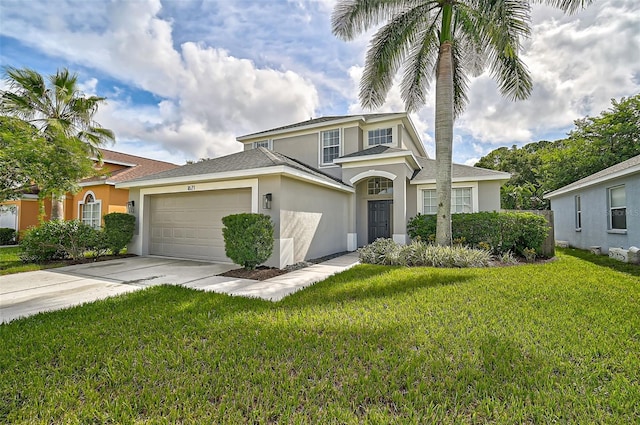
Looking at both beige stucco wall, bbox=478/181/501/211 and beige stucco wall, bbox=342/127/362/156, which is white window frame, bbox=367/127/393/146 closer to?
beige stucco wall, bbox=342/127/362/156

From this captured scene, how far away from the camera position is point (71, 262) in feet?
29.1

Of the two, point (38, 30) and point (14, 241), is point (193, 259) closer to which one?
point (38, 30)

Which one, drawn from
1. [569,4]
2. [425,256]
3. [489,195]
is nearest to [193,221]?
[425,256]

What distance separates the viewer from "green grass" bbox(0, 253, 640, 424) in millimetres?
2289

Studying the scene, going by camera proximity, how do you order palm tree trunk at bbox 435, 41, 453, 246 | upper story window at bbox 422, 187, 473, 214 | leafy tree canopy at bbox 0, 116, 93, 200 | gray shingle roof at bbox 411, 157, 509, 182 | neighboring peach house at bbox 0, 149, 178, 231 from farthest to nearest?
neighboring peach house at bbox 0, 149, 178, 231 < upper story window at bbox 422, 187, 473, 214 < gray shingle roof at bbox 411, 157, 509, 182 < palm tree trunk at bbox 435, 41, 453, 246 < leafy tree canopy at bbox 0, 116, 93, 200

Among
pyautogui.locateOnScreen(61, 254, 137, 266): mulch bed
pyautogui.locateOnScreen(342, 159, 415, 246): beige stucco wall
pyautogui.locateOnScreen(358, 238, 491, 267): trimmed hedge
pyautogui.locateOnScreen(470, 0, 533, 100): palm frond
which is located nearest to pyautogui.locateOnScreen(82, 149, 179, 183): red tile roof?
pyautogui.locateOnScreen(61, 254, 137, 266): mulch bed

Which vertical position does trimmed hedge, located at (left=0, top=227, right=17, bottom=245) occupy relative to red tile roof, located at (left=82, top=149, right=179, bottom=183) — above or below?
below

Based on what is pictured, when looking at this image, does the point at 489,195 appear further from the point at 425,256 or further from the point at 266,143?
the point at 266,143

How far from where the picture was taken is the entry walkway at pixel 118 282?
5129 millimetres

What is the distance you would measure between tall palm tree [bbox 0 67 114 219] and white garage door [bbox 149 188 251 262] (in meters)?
4.43

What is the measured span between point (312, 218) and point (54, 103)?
42.7 feet

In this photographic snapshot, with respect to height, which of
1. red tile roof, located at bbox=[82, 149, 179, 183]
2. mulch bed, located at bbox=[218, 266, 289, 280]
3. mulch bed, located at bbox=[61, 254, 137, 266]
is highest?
red tile roof, located at bbox=[82, 149, 179, 183]

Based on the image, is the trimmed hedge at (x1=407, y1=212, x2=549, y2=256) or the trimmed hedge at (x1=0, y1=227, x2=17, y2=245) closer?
the trimmed hedge at (x1=407, y1=212, x2=549, y2=256)

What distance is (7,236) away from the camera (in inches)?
635
